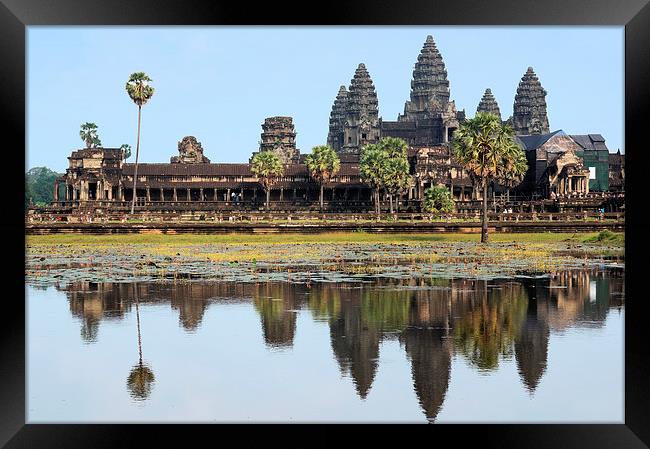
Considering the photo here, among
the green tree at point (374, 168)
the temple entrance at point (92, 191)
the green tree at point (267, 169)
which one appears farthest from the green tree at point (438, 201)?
the temple entrance at point (92, 191)

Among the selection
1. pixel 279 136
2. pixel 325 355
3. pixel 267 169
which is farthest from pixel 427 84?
pixel 325 355

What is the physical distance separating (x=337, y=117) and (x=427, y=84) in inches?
638

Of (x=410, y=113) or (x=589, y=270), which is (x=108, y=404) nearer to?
(x=589, y=270)

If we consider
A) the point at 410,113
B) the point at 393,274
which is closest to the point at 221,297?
the point at 393,274

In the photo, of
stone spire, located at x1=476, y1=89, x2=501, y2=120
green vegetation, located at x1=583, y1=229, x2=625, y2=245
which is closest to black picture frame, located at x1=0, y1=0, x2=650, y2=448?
green vegetation, located at x1=583, y1=229, x2=625, y2=245

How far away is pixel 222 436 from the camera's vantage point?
1066 centimetres

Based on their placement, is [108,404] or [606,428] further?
[108,404]

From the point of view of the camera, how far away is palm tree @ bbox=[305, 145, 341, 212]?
95.0 meters

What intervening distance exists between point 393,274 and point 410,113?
407 feet

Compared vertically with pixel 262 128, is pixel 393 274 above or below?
below

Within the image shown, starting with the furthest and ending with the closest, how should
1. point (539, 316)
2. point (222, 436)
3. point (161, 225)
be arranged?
1. point (161, 225)
2. point (539, 316)
3. point (222, 436)

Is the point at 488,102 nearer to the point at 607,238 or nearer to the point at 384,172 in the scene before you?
the point at 384,172

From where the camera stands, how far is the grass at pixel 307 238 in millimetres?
49875
